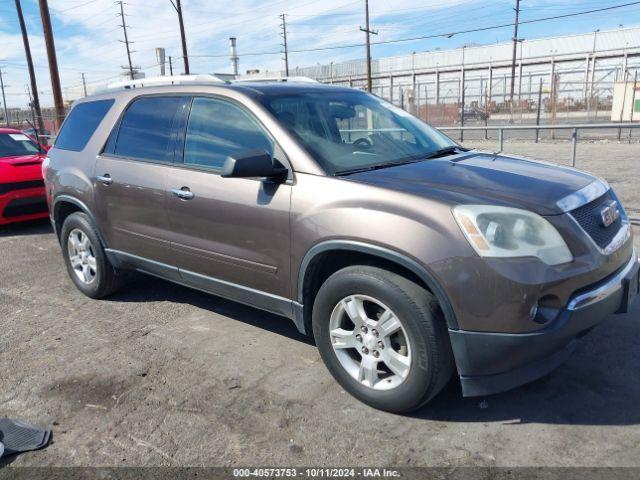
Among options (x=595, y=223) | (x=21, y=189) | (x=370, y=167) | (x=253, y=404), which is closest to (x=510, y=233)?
(x=595, y=223)

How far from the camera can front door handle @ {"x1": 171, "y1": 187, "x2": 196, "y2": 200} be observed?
12.5 ft

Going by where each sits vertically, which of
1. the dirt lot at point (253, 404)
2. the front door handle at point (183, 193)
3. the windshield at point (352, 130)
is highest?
the windshield at point (352, 130)

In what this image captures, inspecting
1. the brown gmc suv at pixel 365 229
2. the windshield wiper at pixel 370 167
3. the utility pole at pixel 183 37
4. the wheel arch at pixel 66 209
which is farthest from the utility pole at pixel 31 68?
→ the windshield wiper at pixel 370 167

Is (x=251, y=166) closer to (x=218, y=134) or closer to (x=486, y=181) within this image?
(x=218, y=134)

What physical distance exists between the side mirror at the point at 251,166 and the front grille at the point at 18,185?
6.03 meters

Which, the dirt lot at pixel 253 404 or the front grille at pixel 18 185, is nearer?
the dirt lot at pixel 253 404

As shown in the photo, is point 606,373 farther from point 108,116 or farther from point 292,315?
point 108,116

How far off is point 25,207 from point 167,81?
4.84 m

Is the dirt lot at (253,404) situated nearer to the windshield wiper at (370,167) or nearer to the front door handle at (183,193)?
the front door handle at (183,193)

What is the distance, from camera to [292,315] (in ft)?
11.4

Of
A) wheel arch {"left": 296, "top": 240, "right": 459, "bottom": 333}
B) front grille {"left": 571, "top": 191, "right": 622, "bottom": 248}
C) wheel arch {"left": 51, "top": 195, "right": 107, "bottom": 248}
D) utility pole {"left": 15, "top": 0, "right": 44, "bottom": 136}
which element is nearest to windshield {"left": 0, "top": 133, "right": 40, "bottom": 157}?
wheel arch {"left": 51, "top": 195, "right": 107, "bottom": 248}

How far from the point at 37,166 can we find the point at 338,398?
6908mm

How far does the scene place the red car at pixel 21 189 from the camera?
7898 millimetres

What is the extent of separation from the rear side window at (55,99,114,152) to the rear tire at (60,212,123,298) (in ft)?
2.15
